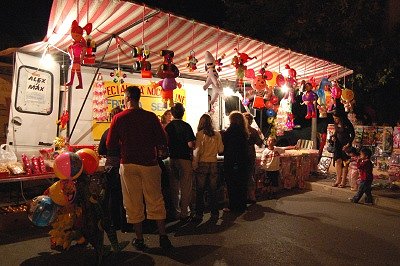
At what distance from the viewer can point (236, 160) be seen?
22.7 feet

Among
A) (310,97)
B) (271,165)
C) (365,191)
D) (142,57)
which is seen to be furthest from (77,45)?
(365,191)

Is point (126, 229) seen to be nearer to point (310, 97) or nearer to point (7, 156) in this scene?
point (7, 156)

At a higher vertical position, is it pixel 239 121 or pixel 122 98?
pixel 122 98

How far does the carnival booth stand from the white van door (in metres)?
0.02

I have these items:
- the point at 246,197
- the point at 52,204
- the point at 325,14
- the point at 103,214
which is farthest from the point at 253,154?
the point at 325,14

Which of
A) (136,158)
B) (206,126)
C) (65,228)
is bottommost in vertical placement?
(65,228)

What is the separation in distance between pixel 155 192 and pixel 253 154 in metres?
3.23

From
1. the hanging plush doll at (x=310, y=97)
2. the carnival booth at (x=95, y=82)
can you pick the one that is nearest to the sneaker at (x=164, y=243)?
the carnival booth at (x=95, y=82)

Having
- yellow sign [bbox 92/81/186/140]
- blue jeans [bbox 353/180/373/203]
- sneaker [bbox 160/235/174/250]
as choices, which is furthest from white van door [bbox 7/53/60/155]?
blue jeans [bbox 353/180/373/203]

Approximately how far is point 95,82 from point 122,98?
2.54 feet

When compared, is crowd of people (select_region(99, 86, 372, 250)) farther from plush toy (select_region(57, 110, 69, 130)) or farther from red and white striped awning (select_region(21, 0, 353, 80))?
plush toy (select_region(57, 110, 69, 130))

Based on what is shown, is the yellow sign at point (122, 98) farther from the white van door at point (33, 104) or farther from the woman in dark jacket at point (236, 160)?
the woman in dark jacket at point (236, 160)

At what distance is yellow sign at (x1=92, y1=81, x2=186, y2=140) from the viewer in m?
8.16

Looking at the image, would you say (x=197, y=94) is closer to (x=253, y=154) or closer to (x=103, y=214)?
(x=253, y=154)
